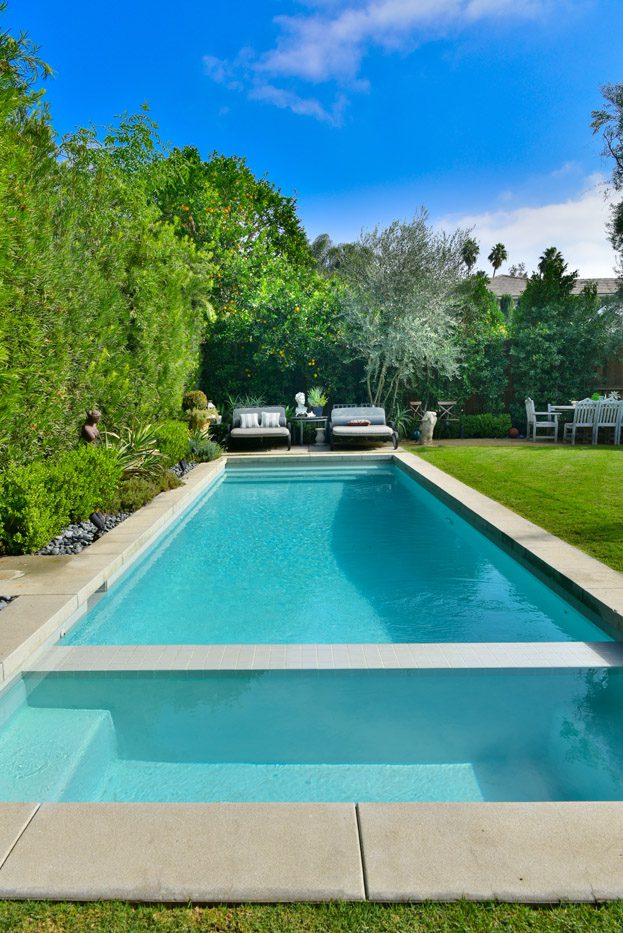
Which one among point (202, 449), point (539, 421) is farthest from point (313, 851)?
point (539, 421)

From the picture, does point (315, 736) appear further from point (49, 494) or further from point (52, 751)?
point (49, 494)

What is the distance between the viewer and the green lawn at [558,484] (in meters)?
5.81

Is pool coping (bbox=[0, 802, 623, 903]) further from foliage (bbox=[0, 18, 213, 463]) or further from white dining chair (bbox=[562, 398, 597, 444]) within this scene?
A: white dining chair (bbox=[562, 398, 597, 444])

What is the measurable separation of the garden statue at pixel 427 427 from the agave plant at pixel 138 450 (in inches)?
275

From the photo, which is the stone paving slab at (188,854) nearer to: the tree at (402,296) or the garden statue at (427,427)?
the garden statue at (427,427)

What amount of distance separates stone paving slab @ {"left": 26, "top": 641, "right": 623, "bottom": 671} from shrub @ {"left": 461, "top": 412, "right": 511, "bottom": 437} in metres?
12.4

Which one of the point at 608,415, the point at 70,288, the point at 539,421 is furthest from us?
the point at 539,421

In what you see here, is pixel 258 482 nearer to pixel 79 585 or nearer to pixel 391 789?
pixel 79 585

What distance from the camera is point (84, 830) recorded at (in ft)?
6.63

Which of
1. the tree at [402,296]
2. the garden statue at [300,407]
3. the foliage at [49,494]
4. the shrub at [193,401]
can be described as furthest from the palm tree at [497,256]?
the foliage at [49,494]

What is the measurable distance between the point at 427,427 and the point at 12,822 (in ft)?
42.6

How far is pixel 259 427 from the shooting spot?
13734 mm

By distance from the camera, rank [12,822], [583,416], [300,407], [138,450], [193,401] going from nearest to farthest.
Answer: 1. [12,822]
2. [138,450]
3. [193,401]
4. [583,416]
5. [300,407]

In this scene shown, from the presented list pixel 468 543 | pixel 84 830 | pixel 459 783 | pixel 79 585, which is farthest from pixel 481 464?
pixel 84 830
